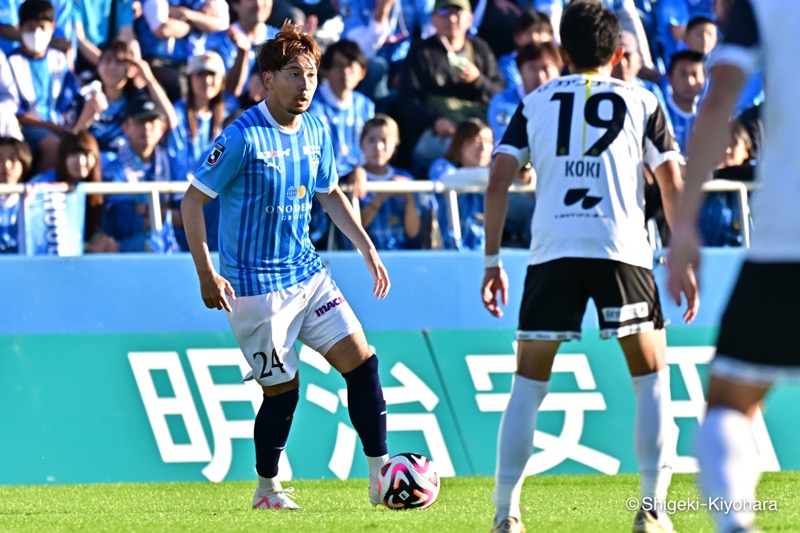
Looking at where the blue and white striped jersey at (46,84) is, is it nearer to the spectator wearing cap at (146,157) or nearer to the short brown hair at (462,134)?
the spectator wearing cap at (146,157)

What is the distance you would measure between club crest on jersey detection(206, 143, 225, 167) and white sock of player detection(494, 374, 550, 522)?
6.99ft

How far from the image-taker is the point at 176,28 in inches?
476

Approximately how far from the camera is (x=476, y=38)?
484 inches

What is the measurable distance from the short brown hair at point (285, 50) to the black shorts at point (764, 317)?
11.5ft

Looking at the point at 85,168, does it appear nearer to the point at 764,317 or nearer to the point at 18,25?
the point at 18,25

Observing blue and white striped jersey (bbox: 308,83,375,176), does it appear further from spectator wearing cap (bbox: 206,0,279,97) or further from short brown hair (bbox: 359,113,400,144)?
spectator wearing cap (bbox: 206,0,279,97)

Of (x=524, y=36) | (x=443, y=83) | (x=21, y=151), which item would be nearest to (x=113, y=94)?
(x=21, y=151)

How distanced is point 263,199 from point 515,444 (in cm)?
218

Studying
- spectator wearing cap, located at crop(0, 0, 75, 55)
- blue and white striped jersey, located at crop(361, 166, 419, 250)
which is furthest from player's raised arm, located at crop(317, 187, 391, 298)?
spectator wearing cap, located at crop(0, 0, 75, 55)

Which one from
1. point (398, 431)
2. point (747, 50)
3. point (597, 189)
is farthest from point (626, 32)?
point (747, 50)

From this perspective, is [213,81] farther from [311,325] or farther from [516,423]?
[516,423]

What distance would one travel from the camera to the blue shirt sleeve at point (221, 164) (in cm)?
644

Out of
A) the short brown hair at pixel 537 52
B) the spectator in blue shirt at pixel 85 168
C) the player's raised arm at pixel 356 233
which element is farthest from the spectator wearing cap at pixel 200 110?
the player's raised arm at pixel 356 233

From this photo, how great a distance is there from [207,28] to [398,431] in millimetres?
4916
